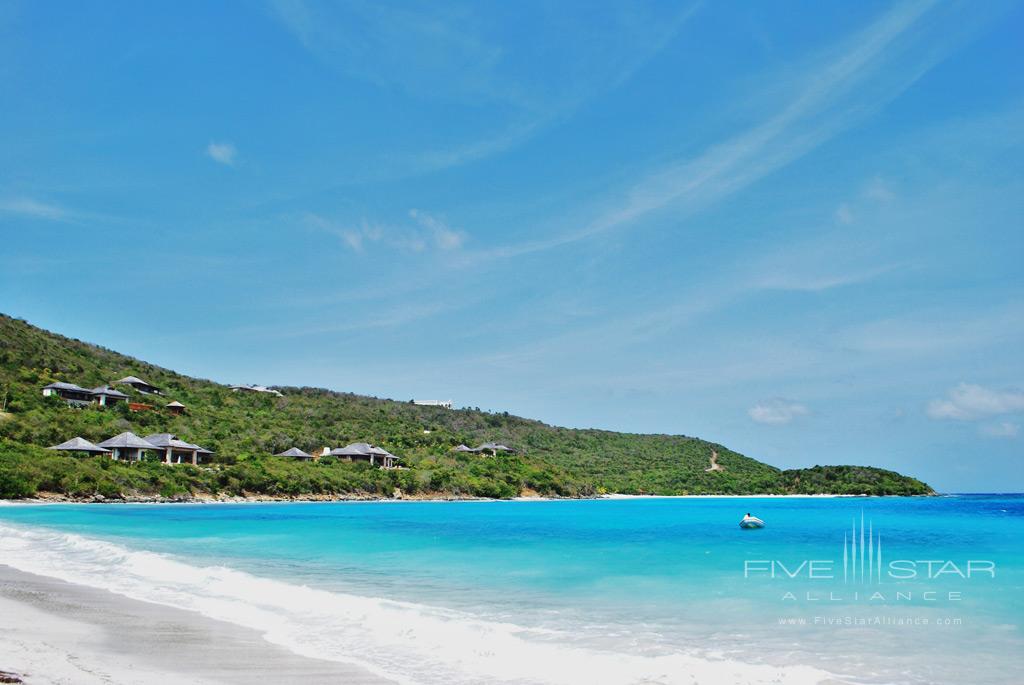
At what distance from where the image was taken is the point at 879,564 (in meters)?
18.2

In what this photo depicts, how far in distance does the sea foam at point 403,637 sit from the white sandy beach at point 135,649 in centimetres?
38

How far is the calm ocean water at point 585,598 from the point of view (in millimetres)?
7645

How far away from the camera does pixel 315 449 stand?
67.6 metres

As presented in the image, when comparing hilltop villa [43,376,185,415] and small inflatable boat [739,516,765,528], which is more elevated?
hilltop villa [43,376,185,415]

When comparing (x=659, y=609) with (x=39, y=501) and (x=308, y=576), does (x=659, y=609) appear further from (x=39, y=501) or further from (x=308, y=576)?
(x=39, y=501)

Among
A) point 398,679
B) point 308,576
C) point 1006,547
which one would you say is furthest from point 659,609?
point 1006,547

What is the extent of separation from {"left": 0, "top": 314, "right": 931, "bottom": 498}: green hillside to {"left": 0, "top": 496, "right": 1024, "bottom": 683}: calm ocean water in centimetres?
2252

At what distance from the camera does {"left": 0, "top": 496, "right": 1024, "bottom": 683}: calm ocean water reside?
764 cm

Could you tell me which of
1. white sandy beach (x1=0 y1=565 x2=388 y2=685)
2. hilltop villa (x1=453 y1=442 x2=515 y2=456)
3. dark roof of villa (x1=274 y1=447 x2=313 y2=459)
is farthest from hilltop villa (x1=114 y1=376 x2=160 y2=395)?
white sandy beach (x1=0 y1=565 x2=388 y2=685)

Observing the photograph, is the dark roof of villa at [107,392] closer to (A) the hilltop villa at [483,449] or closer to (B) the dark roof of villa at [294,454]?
(B) the dark roof of villa at [294,454]

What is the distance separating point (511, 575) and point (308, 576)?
3.81 m

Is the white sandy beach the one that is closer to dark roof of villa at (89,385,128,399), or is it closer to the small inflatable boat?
the small inflatable boat

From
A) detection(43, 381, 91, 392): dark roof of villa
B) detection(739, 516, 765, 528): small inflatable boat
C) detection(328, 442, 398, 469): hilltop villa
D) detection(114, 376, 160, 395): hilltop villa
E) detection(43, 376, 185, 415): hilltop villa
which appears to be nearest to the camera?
detection(739, 516, 765, 528): small inflatable boat

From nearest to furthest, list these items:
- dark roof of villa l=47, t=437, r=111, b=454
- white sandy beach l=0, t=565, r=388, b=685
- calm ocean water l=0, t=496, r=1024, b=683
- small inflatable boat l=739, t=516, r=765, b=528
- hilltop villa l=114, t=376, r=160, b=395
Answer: white sandy beach l=0, t=565, r=388, b=685 < calm ocean water l=0, t=496, r=1024, b=683 < small inflatable boat l=739, t=516, r=765, b=528 < dark roof of villa l=47, t=437, r=111, b=454 < hilltop villa l=114, t=376, r=160, b=395
